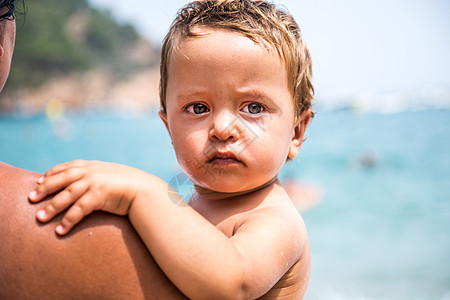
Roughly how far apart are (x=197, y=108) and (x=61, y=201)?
63 cm

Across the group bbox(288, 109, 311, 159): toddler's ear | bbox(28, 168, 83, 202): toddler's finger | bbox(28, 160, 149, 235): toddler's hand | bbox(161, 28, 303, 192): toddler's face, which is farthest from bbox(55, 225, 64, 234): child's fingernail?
bbox(288, 109, 311, 159): toddler's ear

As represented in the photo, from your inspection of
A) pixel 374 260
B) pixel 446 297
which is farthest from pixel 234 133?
pixel 374 260

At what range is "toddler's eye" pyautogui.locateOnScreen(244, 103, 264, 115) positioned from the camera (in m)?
1.48

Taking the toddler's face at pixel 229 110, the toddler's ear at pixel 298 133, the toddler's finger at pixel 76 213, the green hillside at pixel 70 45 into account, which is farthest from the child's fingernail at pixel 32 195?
the green hillside at pixel 70 45

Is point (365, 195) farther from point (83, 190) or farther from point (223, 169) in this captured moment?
point (83, 190)

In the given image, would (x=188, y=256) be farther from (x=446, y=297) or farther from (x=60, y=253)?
(x=446, y=297)

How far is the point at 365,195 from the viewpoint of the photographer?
14.3 meters

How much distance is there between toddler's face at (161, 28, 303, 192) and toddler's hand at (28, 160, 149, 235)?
0.35 m

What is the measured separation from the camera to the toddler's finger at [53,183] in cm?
110

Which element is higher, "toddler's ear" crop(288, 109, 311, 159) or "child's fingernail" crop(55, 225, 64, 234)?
"child's fingernail" crop(55, 225, 64, 234)

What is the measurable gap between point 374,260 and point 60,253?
8.89 m

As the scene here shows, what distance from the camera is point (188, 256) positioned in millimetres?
1064

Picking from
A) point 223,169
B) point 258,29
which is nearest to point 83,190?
point 223,169

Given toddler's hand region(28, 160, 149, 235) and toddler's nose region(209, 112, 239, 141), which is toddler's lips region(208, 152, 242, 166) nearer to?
toddler's nose region(209, 112, 239, 141)
